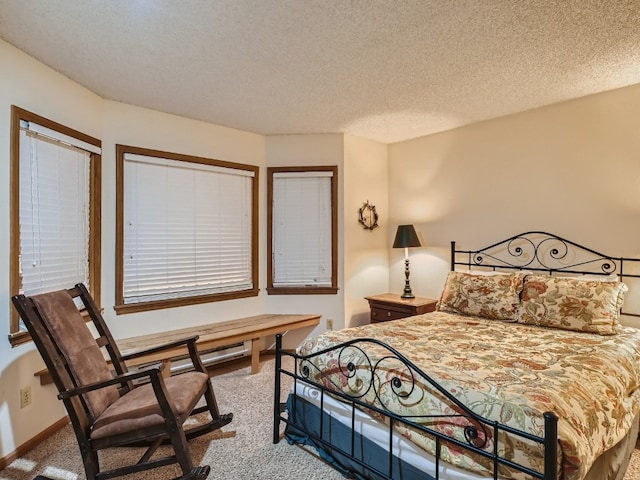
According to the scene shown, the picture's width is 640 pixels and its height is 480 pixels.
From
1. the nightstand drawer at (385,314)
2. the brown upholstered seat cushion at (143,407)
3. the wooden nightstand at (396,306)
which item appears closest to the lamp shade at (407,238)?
the wooden nightstand at (396,306)

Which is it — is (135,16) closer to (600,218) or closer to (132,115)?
(132,115)

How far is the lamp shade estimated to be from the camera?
394 centimetres

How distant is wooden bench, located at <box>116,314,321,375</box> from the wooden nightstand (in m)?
0.63

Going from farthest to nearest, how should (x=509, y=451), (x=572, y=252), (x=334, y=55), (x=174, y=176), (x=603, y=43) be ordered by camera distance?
(x=174, y=176)
(x=572, y=252)
(x=334, y=55)
(x=603, y=43)
(x=509, y=451)

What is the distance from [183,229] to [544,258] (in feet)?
10.8

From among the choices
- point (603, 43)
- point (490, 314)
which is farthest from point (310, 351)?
point (603, 43)

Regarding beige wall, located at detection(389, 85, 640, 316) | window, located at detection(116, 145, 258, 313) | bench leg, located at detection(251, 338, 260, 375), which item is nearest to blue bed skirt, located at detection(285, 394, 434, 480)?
bench leg, located at detection(251, 338, 260, 375)

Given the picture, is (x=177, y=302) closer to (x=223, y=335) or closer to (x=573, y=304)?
(x=223, y=335)

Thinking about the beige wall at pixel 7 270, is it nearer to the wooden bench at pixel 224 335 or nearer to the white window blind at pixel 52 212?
the white window blind at pixel 52 212

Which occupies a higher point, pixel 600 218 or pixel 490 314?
pixel 600 218

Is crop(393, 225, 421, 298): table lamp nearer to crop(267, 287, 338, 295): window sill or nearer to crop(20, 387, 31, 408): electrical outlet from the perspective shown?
crop(267, 287, 338, 295): window sill

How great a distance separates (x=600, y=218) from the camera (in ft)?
9.76

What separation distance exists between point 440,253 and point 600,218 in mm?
1456

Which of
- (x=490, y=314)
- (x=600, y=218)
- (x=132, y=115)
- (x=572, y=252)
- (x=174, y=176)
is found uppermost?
(x=132, y=115)
